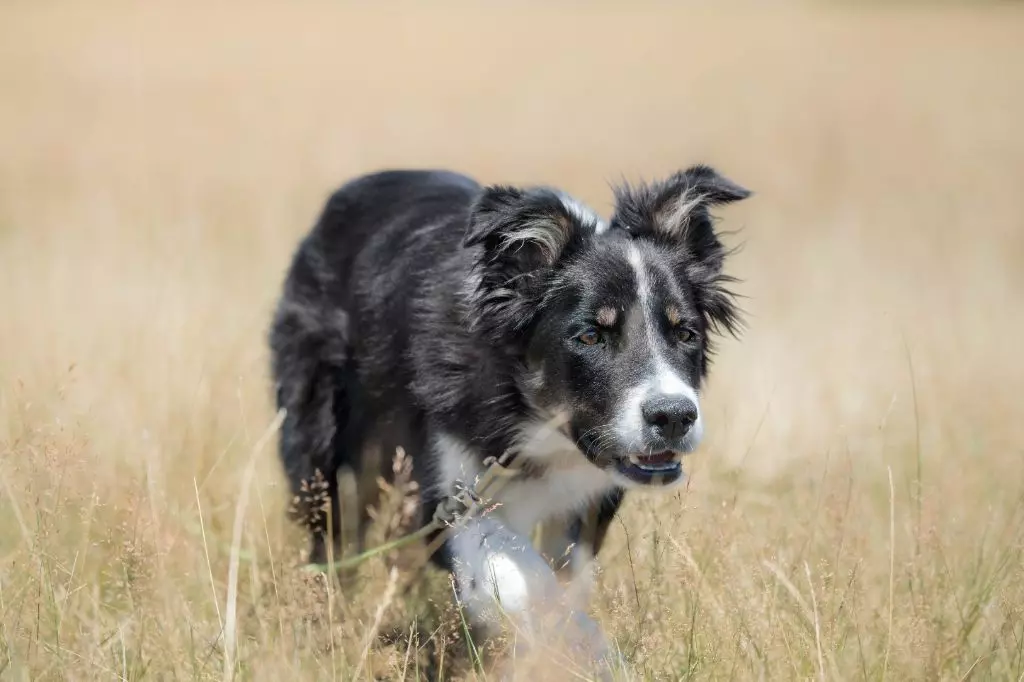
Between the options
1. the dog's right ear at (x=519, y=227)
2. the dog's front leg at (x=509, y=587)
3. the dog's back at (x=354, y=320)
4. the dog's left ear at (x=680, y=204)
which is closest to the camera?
the dog's front leg at (x=509, y=587)

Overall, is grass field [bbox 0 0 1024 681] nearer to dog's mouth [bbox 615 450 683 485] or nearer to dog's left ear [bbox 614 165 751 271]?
dog's mouth [bbox 615 450 683 485]

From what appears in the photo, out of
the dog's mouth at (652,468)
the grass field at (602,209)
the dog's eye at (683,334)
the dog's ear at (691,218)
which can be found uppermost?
the dog's ear at (691,218)

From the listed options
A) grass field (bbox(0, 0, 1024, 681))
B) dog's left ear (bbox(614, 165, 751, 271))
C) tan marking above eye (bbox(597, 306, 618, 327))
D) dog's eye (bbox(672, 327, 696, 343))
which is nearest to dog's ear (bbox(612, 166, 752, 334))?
dog's left ear (bbox(614, 165, 751, 271))

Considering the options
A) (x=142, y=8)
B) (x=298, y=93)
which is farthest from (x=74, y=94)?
(x=142, y=8)

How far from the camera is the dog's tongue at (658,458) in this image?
13.4 feet

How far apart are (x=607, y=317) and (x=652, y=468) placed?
1.87ft

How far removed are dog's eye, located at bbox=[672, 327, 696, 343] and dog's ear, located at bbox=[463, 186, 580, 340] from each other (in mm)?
554

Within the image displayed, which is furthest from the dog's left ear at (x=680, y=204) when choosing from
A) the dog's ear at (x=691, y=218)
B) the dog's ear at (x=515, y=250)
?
the dog's ear at (x=515, y=250)

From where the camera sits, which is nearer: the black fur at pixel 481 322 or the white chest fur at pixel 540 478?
the black fur at pixel 481 322

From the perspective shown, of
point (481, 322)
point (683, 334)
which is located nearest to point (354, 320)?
point (481, 322)

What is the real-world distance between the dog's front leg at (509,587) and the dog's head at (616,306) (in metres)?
0.45

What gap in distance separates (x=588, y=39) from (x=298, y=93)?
11503 millimetres

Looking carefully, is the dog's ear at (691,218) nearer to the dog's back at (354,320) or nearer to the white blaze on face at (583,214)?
the white blaze on face at (583,214)

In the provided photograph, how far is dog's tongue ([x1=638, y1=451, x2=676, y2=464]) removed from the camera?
13.4 feet
